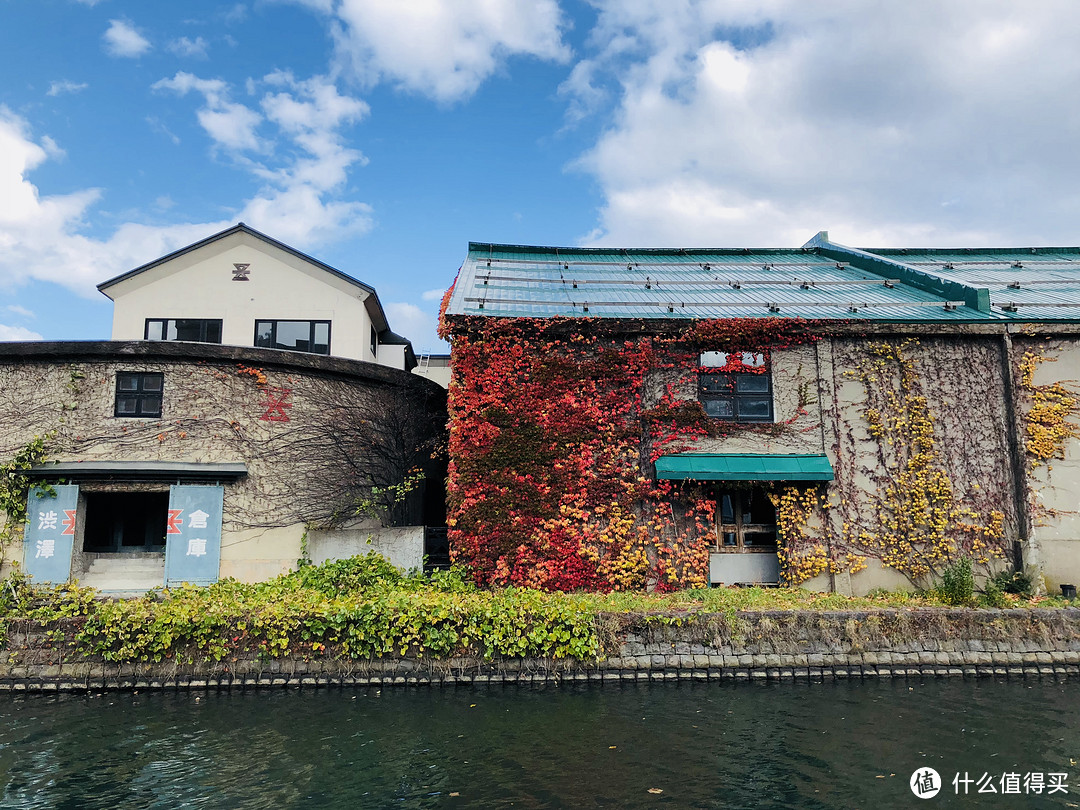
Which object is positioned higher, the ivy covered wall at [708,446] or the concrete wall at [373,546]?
the ivy covered wall at [708,446]

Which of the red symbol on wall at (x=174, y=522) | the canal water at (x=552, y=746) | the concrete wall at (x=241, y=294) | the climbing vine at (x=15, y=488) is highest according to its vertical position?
the concrete wall at (x=241, y=294)

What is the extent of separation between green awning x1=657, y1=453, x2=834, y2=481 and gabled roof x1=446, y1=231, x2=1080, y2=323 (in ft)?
9.74

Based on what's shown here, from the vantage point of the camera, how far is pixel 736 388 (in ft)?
46.8

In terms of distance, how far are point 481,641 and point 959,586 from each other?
811 cm

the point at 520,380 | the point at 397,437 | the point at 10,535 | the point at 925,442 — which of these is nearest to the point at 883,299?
the point at 925,442

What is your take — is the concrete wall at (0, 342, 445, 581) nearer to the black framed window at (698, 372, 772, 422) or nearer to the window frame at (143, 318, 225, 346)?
the window frame at (143, 318, 225, 346)

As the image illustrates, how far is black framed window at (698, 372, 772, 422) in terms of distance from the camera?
14227mm

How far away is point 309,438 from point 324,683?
216 inches

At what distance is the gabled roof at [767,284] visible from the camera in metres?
14.8

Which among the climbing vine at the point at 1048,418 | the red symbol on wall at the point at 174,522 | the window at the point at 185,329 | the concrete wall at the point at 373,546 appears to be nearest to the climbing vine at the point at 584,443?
the concrete wall at the point at 373,546

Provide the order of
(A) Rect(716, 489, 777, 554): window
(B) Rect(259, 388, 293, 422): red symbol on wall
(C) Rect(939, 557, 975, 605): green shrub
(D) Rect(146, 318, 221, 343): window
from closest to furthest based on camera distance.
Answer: (C) Rect(939, 557, 975, 605): green shrub, (A) Rect(716, 489, 777, 554): window, (B) Rect(259, 388, 293, 422): red symbol on wall, (D) Rect(146, 318, 221, 343): window

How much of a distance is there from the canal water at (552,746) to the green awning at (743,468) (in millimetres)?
3906

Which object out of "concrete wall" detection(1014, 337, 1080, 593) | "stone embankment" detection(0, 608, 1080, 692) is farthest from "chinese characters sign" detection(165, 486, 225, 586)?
"concrete wall" detection(1014, 337, 1080, 593)

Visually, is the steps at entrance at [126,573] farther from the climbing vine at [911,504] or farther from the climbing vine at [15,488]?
the climbing vine at [911,504]
